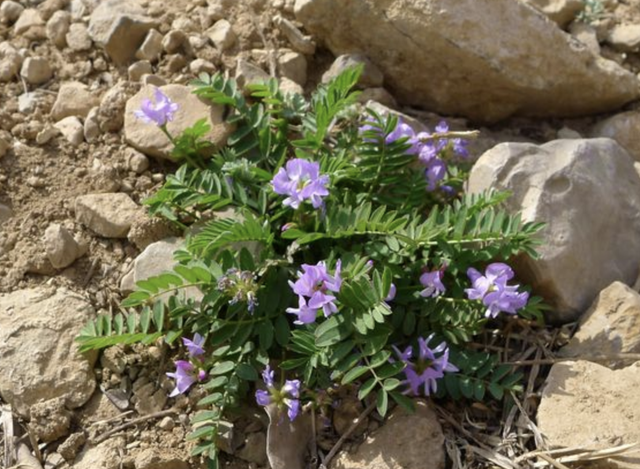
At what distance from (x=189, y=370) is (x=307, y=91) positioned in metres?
1.49

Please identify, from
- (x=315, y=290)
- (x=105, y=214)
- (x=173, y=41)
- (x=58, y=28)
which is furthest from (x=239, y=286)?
(x=58, y=28)

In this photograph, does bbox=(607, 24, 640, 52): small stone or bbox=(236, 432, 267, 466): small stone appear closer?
bbox=(236, 432, 267, 466): small stone

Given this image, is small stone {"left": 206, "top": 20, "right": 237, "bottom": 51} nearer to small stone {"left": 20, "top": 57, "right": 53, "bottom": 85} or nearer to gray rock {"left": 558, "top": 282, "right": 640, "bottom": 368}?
small stone {"left": 20, "top": 57, "right": 53, "bottom": 85}

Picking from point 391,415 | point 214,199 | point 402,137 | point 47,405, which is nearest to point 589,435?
point 391,415

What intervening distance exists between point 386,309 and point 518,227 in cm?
59

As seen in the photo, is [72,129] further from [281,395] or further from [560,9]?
[560,9]

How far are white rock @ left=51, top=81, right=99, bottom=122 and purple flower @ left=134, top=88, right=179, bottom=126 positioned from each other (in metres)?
0.54

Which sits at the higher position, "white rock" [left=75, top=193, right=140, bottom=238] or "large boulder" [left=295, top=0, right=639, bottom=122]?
"large boulder" [left=295, top=0, right=639, bottom=122]

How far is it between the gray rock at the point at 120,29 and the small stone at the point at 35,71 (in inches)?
10.1

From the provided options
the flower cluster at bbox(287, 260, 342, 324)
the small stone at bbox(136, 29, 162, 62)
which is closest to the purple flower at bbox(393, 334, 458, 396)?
the flower cluster at bbox(287, 260, 342, 324)

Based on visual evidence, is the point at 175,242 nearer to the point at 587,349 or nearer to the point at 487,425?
the point at 487,425

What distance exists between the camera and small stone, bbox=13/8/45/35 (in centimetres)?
438

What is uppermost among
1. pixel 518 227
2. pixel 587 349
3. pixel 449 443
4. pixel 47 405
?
pixel 518 227

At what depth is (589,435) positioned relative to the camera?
3033 mm
